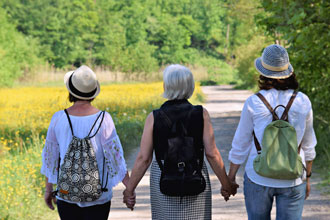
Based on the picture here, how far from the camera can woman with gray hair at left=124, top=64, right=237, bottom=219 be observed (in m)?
3.79

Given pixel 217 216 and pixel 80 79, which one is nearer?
pixel 80 79

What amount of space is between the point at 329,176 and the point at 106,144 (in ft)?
19.0

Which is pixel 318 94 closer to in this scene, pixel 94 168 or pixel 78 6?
pixel 94 168

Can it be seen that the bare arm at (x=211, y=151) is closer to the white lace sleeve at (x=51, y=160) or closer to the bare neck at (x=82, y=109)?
the bare neck at (x=82, y=109)

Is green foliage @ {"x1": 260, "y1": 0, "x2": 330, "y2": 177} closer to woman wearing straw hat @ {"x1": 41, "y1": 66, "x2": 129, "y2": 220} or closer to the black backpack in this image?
the black backpack

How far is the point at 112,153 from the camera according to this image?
388cm

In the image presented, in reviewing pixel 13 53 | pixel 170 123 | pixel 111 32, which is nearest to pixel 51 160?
pixel 170 123

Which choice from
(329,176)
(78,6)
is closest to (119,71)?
(78,6)

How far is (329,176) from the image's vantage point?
8.80 metres

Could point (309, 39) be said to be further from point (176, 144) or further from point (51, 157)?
point (51, 157)

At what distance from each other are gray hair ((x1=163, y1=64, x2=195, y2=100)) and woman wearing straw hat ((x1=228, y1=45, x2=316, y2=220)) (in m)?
0.42

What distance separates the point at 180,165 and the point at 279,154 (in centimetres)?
64

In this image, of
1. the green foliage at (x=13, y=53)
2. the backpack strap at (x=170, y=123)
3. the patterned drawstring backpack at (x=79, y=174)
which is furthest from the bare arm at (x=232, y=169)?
the green foliage at (x=13, y=53)

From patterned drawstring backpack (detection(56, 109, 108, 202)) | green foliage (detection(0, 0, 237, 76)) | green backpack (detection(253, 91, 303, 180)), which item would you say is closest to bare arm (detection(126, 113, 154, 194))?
patterned drawstring backpack (detection(56, 109, 108, 202))
